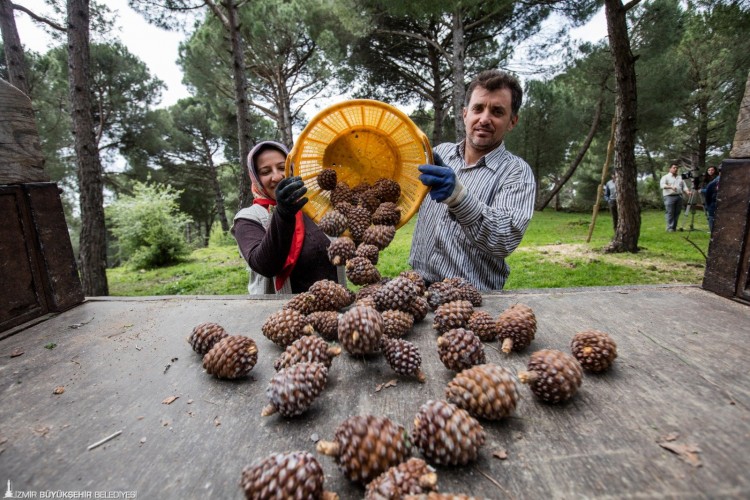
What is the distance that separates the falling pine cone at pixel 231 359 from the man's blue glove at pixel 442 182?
1.49 meters

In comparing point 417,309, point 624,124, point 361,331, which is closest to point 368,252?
point 417,309

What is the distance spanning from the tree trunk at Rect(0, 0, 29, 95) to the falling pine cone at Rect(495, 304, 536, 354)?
Result: 1081 centimetres

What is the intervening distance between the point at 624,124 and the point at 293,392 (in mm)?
9599

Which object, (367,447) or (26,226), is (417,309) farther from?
(26,226)

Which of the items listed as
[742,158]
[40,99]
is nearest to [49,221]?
[742,158]

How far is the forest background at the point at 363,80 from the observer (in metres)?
7.99

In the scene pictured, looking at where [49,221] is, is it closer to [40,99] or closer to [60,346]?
[60,346]

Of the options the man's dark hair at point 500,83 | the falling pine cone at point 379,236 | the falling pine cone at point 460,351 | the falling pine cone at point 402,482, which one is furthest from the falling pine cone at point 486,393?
the man's dark hair at point 500,83

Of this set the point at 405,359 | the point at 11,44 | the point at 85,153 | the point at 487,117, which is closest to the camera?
the point at 405,359

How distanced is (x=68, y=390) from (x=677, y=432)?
245 cm

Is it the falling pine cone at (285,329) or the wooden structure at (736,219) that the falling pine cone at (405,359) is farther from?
the wooden structure at (736,219)

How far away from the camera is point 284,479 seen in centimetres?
94

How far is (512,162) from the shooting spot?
3.12 metres

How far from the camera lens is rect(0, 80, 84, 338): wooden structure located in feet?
7.21
